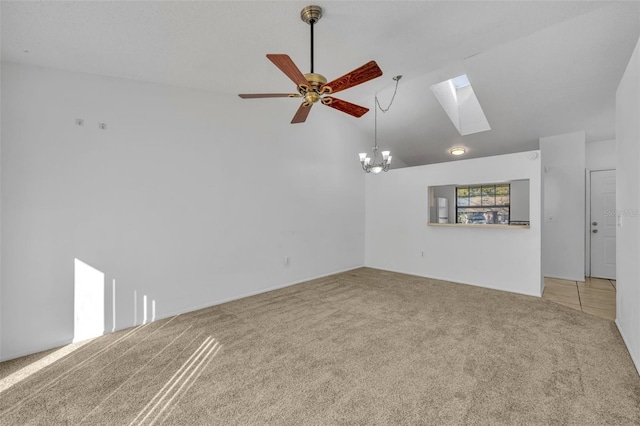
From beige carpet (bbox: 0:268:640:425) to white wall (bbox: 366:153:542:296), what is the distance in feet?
3.46

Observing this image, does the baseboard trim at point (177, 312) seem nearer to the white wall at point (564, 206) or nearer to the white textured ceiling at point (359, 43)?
the white textured ceiling at point (359, 43)

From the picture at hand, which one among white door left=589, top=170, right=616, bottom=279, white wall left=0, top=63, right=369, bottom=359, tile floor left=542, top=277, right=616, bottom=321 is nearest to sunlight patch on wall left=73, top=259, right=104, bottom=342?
white wall left=0, top=63, right=369, bottom=359

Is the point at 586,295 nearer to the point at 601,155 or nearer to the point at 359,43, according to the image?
the point at 601,155

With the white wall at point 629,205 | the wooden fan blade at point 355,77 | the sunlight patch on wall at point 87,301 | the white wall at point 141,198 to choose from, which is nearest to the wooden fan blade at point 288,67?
the wooden fan blade at point 355,77

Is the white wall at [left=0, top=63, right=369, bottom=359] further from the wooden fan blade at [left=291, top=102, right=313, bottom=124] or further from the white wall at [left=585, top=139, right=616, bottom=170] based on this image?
the white wall at [left=585, top=139, right=616, bottom=170]

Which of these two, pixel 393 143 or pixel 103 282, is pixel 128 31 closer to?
pixel 103 282

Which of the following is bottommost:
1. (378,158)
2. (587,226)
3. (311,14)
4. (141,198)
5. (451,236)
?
(451,236)

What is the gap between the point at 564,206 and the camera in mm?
5273

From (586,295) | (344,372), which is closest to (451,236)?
(586,295)

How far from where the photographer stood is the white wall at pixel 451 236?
4.43 m

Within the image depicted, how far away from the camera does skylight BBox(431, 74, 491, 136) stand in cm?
515

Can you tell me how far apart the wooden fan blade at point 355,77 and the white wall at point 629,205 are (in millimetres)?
2135

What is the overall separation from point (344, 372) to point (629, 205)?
304 centimetres

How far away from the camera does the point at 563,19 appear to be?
2846 millimetres
